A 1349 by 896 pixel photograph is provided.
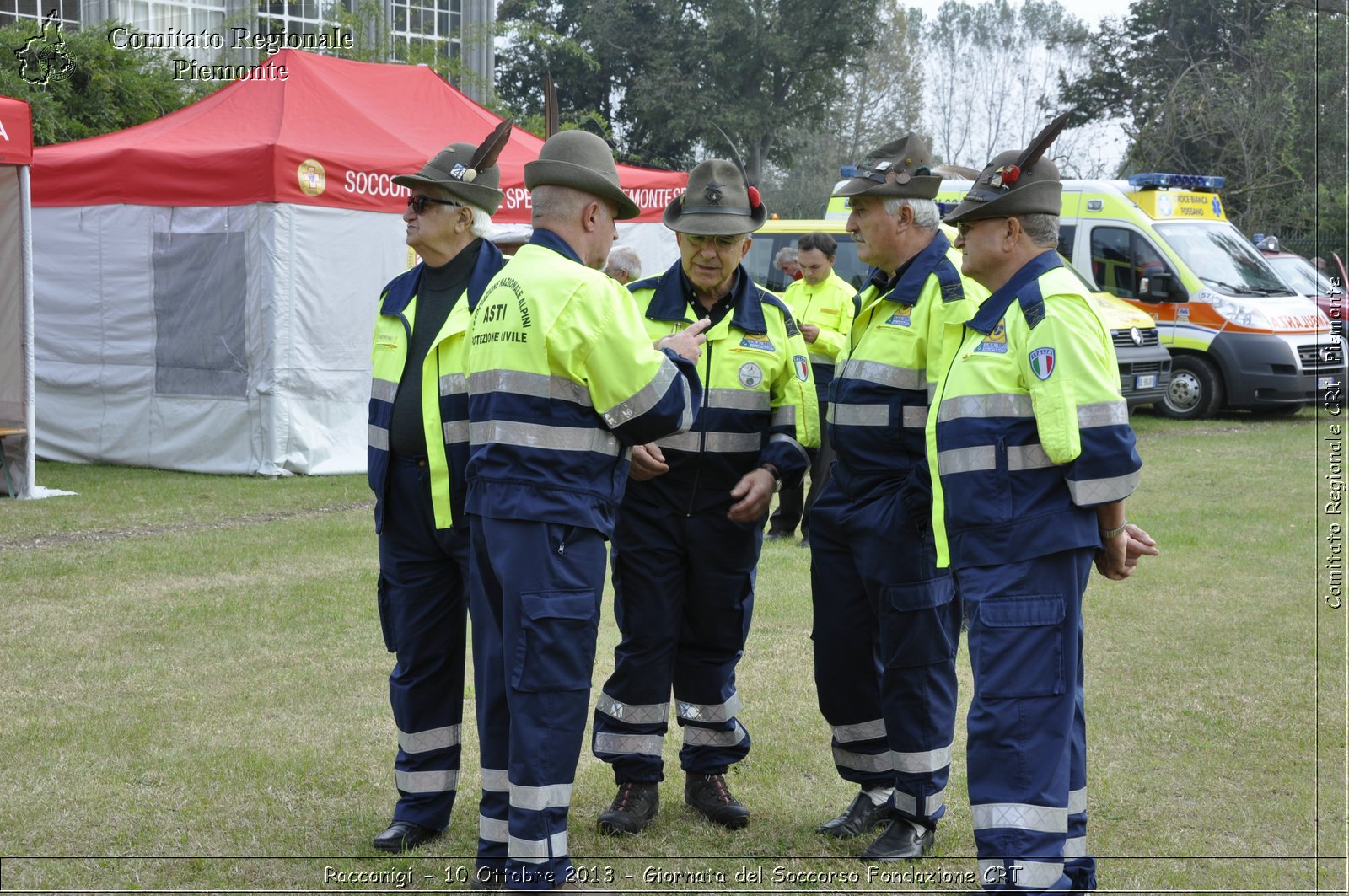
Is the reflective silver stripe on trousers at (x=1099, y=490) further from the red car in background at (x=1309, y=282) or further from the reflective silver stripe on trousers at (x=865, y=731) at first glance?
the red car in background at (x=1309, y=282)

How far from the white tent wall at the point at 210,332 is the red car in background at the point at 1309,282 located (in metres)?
12.2

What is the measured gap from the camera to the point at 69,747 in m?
5.07

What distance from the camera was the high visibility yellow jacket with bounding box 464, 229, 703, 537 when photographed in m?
3.54

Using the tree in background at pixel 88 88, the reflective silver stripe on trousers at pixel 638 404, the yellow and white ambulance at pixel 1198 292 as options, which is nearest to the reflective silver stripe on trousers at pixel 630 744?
the reflective silver stripe on trousers at pixel 638 404

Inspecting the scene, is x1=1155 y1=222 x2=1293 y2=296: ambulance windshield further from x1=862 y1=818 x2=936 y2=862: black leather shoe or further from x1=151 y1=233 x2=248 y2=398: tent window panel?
x1=862 y1=818 x2=936 y2=862: black leather shoe

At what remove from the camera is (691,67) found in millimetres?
41344

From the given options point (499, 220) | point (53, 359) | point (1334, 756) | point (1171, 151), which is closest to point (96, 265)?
point (53, 359)

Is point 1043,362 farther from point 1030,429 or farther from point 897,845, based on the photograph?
point 897,845

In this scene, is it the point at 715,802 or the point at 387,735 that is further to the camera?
the point at 387,735

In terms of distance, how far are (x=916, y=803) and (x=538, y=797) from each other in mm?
1291

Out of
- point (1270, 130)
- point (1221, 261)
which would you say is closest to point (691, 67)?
point (1270, 130)

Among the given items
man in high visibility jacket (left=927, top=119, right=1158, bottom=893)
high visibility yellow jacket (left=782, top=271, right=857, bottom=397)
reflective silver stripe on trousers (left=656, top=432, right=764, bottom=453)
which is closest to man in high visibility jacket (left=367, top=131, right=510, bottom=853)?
reflective silver stripe on trousers (left=656, top=432, right=764, bottom=453)

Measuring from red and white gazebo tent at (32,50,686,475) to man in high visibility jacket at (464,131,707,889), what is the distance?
9037 mm

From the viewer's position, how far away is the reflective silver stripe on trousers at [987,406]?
11.3 feet
